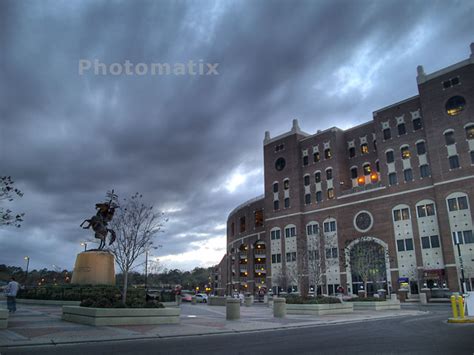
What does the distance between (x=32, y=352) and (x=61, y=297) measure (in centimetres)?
2173

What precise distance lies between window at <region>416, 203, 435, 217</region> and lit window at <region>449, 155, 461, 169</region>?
239 inches

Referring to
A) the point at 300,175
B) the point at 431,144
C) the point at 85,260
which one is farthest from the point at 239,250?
the point at 85,260

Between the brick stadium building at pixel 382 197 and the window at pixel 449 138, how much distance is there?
0.42 feet

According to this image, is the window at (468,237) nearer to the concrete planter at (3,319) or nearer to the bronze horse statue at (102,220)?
the bronze horse statue at (102,220)

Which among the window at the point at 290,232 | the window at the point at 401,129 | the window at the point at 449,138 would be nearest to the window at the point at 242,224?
the window at the point at 290,232

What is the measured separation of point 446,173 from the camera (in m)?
56.0

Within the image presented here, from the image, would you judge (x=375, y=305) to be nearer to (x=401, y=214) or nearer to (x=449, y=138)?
(x=401, y=214)

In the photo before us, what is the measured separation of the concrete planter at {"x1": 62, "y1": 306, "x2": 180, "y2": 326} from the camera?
54.5 ft

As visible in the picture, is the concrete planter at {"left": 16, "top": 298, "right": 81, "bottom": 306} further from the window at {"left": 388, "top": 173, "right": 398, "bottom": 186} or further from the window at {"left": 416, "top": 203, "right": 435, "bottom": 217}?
the window at {"left": 388, "top": 173, "right": 398, "bottom": 186}

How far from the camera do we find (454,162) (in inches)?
2197

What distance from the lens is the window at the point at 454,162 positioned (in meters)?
55.5

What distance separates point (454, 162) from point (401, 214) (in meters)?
10.7

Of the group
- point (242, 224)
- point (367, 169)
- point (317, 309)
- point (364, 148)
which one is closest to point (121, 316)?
point (317, 309)

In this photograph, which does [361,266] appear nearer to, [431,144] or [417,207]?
[417,207]
